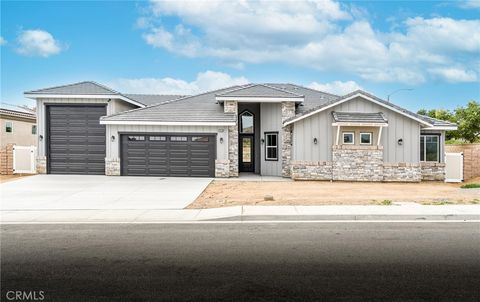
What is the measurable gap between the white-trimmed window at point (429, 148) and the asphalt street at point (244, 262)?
544 inches

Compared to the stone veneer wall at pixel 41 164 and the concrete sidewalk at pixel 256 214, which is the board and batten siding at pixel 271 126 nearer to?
the concrete sidewalk at pixel 256 214

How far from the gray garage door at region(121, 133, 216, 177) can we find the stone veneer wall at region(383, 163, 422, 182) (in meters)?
9.97

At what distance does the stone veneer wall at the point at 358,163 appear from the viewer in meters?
20.5

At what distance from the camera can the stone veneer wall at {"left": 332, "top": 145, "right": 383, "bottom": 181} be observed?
20.5 meters

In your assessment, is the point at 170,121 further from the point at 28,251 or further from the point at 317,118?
the point at 28,251

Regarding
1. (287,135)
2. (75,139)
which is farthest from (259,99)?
(75,139)

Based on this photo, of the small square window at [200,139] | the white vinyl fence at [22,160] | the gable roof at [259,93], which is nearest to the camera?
the small square window at [200,139]

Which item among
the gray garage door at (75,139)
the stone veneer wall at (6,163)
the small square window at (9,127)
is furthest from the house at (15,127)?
the gray garage door at (75,139)

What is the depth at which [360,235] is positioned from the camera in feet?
26.6

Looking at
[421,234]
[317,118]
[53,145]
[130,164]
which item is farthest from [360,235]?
[53,145]

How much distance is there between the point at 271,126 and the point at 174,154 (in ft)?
20.5

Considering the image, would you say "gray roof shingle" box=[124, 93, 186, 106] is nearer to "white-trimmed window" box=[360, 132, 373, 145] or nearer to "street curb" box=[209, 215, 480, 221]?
"white-trimmed window" box=[360, 132, 373, 145]

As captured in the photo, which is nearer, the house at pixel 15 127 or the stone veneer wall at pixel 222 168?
the stone veneer wall at pixel 222 168

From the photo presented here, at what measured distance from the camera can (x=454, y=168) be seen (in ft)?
71.9
